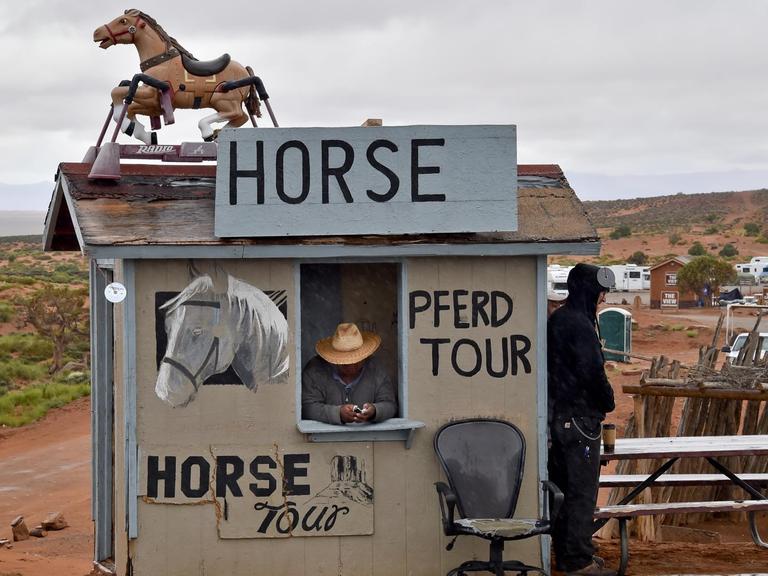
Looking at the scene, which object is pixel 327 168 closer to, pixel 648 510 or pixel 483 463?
pixel 483 463

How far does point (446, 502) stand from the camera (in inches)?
254

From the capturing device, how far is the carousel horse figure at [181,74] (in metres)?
7.95

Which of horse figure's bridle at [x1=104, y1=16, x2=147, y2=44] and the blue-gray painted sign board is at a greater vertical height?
horse figure's bridle at [x1=104, y1=16, x2=147, y2=44]

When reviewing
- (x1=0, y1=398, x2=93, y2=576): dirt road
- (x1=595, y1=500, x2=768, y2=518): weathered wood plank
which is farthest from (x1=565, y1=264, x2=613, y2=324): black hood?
(x1=0, y1=398, x2=93, y2=576): dirt road

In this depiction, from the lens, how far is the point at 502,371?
276 inches

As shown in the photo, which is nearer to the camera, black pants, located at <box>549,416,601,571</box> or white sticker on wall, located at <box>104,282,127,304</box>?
white sticker on wall, located at <box>104,282,127,304</box>

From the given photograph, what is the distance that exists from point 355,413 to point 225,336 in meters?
0.91

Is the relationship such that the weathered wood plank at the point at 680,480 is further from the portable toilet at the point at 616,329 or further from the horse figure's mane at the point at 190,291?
Answer: the portable toilet at the point at 616,329

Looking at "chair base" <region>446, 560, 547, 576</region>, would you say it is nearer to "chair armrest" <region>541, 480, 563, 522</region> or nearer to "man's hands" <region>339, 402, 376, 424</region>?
"chair armrest" <region>541, 480, 563, 522</region>

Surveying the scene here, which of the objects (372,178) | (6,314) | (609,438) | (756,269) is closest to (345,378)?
(372,178)

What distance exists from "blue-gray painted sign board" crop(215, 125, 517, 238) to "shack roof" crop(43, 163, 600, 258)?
0.09 m

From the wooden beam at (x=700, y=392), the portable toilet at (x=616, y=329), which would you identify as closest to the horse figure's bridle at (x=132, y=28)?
the wooden beam at (x=700, y=392)

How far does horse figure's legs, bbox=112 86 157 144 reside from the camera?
773cm

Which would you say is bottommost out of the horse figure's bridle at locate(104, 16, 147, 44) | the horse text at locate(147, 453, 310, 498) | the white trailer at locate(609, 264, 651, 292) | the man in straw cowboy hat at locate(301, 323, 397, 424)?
the horse text at locate(147, 453, 310, 498)
